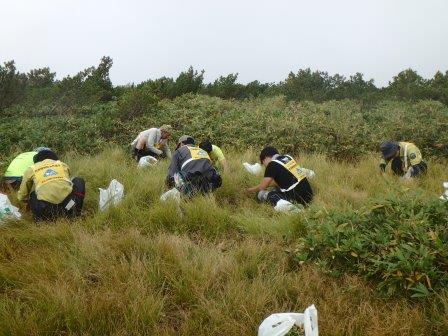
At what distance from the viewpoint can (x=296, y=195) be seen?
571 cm

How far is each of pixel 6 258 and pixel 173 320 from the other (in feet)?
6.42

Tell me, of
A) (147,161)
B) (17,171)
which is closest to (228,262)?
(17,171)

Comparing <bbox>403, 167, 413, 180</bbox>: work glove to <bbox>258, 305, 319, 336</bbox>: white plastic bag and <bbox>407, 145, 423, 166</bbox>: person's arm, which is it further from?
<bbox>258, 305, 319, 336</bbox>: white plastic bag

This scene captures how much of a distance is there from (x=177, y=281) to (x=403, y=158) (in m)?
5.45

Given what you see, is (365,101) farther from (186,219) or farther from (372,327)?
(372,327)

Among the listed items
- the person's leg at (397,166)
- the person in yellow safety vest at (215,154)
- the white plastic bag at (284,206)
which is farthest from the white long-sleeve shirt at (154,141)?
the person's leg at (397,166)

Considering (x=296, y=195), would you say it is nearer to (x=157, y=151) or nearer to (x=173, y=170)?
(x=173, y=170)

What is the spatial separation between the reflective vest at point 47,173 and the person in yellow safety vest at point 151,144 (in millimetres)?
3089

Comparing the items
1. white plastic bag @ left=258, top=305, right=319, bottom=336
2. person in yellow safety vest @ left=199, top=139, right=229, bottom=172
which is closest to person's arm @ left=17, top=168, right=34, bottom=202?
person in yellow safety vest @ left=199, top=139, right=229, bottom=172

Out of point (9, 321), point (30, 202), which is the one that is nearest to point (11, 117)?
point (30, 202)

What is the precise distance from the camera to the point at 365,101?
16734mm

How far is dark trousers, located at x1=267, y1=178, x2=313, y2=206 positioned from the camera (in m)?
5.67

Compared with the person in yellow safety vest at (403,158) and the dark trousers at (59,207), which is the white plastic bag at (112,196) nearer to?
the dark trousers at (59,207)

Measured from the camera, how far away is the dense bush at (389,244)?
295 cm
